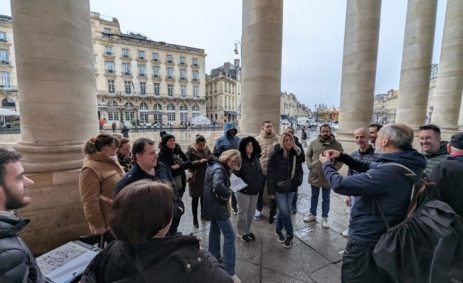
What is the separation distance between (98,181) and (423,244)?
3282 mm

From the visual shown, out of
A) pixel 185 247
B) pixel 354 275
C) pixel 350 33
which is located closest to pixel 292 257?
pixel 354 275

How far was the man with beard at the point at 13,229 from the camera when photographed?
3.33 ft

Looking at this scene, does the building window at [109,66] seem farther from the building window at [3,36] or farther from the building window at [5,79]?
the building window at [5,79]

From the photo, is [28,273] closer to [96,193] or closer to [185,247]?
[185,247]

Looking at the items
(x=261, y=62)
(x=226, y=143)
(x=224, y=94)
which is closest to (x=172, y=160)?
(x=226, y=143)

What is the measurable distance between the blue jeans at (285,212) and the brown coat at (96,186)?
8.25 ft

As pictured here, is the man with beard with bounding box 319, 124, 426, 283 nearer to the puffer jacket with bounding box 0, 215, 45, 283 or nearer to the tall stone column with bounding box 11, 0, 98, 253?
the puffer jacket with bounding box 0, 215, 45, 283

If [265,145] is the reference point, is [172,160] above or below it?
below

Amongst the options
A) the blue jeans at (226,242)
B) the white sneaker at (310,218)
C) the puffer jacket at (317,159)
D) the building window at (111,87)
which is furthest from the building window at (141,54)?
the blue jeans at (226,242)

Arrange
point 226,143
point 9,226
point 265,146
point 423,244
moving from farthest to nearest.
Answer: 1. point 265,146
2. point 226,143
3. point 423,244
4. point 9,226

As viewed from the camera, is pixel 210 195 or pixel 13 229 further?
pixel 210 195

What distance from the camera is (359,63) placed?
7.17 m

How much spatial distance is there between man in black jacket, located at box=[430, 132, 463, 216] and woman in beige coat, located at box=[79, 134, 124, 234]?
3.64 metres

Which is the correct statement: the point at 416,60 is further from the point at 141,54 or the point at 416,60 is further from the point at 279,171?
the point at 141,54
